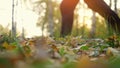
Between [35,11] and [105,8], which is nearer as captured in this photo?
[105,8]

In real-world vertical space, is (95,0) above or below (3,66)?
above

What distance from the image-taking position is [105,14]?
302 inches

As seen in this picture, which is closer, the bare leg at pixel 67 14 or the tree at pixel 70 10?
the tree at pixel 70 10

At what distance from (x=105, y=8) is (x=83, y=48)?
4.26 metres

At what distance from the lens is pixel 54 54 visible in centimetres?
185

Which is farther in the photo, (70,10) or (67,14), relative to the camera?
(67,14)

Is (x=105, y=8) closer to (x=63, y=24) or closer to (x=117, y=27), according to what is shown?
(x=117, y=27)

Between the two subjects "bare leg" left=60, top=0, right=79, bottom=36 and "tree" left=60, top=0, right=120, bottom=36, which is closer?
"tree" left=60, top=0, right=120, bottom=36

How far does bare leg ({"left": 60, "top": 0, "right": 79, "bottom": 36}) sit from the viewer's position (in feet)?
29.9

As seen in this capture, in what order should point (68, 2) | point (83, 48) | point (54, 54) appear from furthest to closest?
point (68, 2), point (83, 48), point (54, 54)

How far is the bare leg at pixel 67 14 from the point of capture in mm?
9116

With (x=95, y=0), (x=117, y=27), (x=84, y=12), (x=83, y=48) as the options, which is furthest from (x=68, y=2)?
(x=84, y=12)

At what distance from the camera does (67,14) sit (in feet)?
31.0

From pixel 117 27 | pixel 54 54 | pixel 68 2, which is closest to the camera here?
pixel 54 54
